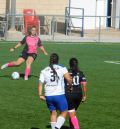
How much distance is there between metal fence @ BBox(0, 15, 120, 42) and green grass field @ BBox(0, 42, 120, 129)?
37.2ft

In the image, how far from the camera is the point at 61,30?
43.4 meters

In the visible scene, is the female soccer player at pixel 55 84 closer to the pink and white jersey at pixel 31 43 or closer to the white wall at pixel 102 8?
the pink and white jersey at pixel 31 43

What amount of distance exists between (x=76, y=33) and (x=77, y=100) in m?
30.5

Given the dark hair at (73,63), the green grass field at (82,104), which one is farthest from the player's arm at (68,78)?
the green grass field at (82,104)

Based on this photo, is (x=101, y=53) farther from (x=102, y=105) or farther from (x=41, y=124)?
(x=41, y=124)

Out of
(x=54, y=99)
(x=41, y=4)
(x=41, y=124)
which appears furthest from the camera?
(x=41, y=4)

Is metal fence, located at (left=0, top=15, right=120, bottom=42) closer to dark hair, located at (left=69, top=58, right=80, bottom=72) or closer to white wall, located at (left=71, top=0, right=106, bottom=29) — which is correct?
white wall, located at (left=71, top=0, right=106, bottom=29)

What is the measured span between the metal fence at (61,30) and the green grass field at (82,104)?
Result: 1133 centimetres

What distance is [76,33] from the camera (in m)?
42.7

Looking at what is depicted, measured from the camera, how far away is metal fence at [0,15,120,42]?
39.7 metres

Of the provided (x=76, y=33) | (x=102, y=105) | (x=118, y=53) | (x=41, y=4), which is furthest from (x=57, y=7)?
(x=102, y=105)

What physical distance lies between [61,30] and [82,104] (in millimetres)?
27521

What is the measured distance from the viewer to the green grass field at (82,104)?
13625mm

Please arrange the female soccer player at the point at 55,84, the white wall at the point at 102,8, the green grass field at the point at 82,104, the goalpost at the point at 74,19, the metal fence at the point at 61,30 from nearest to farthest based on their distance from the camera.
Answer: the female soccer player at the point at 55,84 < the green grass field at the point at 82,104 < the metal fence at the point at 61,30 < the goalpost at the point at 74,19 < the white wall at the point at 102,8
